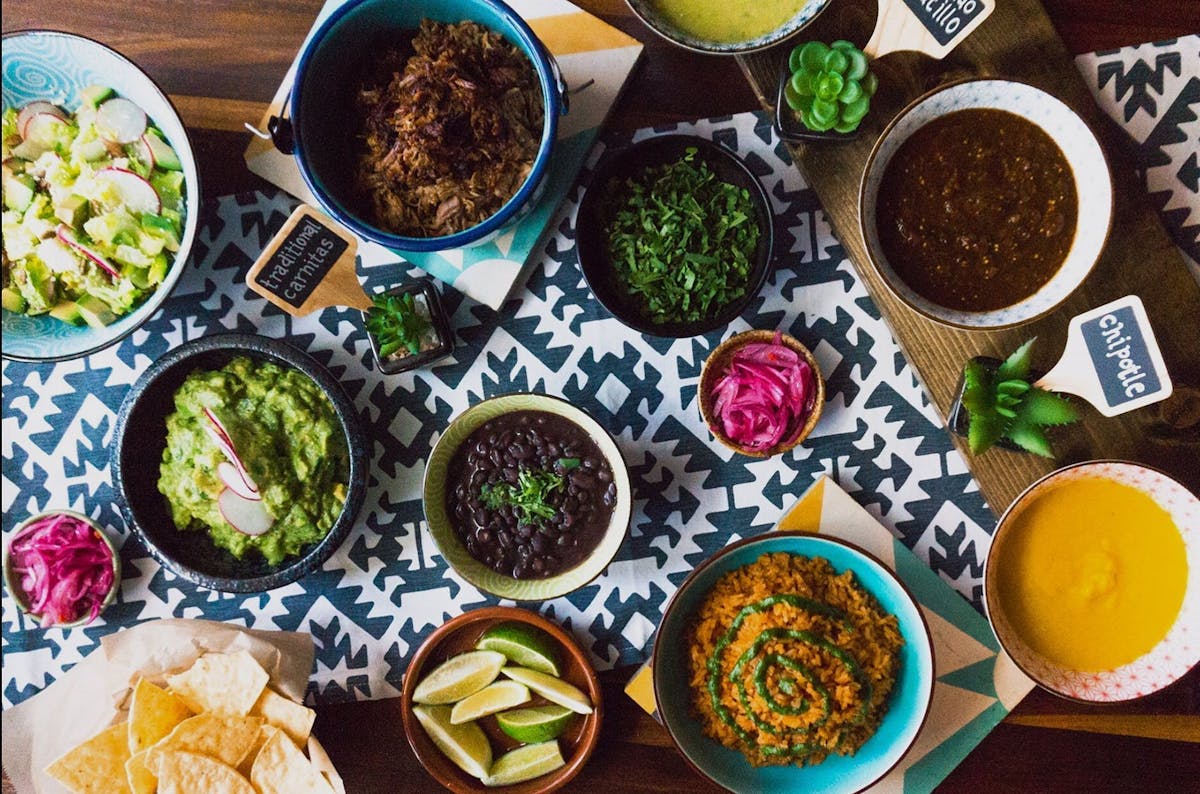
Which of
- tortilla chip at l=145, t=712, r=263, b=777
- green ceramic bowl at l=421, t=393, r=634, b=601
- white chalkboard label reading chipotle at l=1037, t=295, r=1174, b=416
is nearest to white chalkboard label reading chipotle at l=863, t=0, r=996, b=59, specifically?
white chalkboard label reading chipotle at l=1037, t=295, r=1174, b=416

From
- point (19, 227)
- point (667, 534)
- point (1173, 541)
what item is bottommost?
point (667, 534)

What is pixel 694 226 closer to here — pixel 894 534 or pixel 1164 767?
pixel 894 534

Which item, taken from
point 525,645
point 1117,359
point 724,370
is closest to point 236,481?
point 525,645

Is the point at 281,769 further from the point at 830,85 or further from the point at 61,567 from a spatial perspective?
the point at 830,85

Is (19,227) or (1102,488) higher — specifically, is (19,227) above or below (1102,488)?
above

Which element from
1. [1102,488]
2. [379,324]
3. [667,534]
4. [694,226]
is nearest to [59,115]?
[379,324]

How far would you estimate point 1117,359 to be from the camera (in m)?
2.15

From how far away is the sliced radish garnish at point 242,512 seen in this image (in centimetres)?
240

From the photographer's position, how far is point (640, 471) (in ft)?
8.67

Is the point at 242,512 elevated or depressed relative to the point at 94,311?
depressed

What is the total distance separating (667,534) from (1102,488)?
1.18 m

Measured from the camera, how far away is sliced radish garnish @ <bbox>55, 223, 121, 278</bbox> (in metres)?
2.38

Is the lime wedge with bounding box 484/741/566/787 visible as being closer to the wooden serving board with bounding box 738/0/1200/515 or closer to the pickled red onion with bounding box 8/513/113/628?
the pickled red onion with bounding box 8/513/113/628

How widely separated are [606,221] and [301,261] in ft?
2.76
